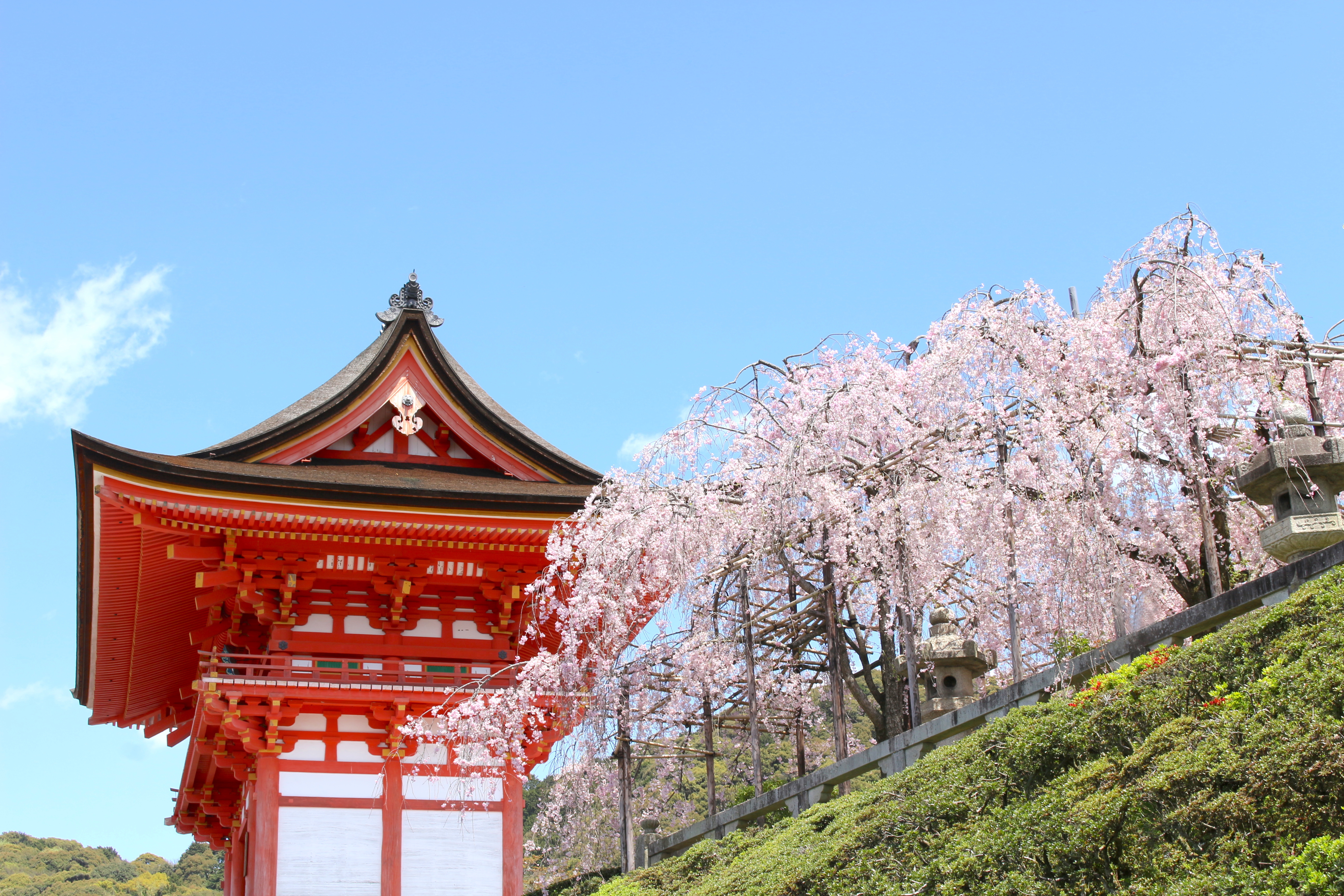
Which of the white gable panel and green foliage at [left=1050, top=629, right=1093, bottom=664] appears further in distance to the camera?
the white gable panel

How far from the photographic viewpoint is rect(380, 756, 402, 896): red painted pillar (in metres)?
13.4

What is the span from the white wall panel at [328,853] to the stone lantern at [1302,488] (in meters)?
9.30

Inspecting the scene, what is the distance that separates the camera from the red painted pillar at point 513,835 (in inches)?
544

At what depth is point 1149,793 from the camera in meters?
7.22

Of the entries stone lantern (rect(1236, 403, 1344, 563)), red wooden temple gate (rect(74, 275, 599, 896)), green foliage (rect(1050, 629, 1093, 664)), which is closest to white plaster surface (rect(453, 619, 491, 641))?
red wooden temple gate (rect(74, 275, 599, 896))

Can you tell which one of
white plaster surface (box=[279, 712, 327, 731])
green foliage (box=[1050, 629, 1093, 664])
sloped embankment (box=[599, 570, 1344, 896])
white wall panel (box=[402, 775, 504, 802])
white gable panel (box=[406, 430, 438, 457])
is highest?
white gable panel (box=[406, 430, 438, 457])

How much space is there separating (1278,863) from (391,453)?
1165cm

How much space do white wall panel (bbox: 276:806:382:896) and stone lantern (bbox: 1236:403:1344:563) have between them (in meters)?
9.30

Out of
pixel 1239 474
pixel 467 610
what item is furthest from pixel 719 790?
pixel 1239 474

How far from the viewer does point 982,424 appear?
12164 mm

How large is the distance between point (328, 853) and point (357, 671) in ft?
6.26

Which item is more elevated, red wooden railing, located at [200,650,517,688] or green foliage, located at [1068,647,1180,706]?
red wooden railing, located at [200,650,517,688]

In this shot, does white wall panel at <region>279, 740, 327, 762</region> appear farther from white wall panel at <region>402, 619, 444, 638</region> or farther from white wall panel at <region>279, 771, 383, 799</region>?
white wall panel at <region>402, 619, 444, 638</region>

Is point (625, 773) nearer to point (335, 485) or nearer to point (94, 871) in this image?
point (335, 485)
